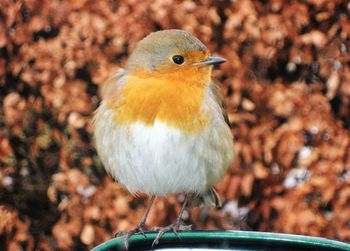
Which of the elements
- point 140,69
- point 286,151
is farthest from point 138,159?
point 286,151

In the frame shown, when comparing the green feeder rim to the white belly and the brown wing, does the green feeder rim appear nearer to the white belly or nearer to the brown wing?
the white belly

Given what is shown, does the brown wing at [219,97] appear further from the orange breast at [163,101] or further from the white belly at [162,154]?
the orange breast at [163,101]

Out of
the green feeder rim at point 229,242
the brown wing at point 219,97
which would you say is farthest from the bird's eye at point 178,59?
the green feeder rim at point 229,242

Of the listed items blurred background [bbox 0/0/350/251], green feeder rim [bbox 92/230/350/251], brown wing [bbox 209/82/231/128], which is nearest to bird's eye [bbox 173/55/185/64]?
brown wing [bbox 209/82/231/128]

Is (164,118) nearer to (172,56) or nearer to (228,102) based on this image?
(172,56)

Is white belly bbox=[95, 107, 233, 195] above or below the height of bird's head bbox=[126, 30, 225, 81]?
below

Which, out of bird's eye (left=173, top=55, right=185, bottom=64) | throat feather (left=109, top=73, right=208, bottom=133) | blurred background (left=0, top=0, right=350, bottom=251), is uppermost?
bird's eye (left=173, top=55, right=185, bottom=64)

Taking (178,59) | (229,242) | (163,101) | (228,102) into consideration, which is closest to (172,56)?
(178,59)
